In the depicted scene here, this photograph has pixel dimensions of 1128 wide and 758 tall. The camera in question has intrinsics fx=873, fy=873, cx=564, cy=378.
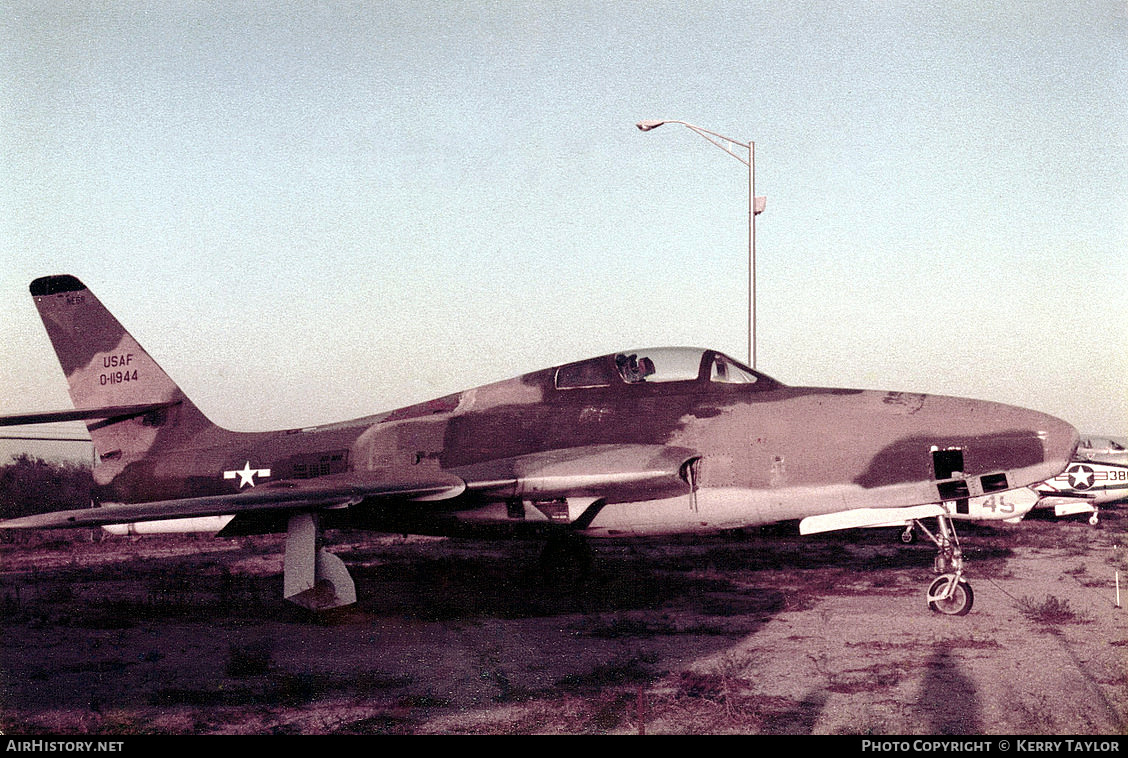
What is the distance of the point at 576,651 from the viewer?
9.45 m

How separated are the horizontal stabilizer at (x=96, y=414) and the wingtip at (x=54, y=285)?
2115 millimetres

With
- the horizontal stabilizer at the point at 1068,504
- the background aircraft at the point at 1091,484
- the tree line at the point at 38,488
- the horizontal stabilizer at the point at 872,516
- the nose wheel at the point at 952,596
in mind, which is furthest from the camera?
the tree line at the point at 38,488

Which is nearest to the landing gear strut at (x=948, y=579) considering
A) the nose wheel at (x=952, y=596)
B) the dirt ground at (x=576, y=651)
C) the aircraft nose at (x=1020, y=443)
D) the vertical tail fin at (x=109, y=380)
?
the nose wheel at (x=952, y=596)

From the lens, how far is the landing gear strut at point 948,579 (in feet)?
35.4

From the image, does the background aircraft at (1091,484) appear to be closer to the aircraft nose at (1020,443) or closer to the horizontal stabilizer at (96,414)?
the aircraft nose at (1020,443)

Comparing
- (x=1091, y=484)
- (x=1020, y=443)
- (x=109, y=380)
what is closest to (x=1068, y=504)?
(x=1091, y=484)

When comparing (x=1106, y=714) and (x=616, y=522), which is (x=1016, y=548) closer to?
(x=616, y=522)

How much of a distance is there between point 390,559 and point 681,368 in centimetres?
1025

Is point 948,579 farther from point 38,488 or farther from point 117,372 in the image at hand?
point 38,488

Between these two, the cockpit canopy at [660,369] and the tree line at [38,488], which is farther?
the tree line at [38,488]

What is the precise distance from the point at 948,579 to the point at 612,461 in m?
4.54

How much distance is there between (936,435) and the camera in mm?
10227
